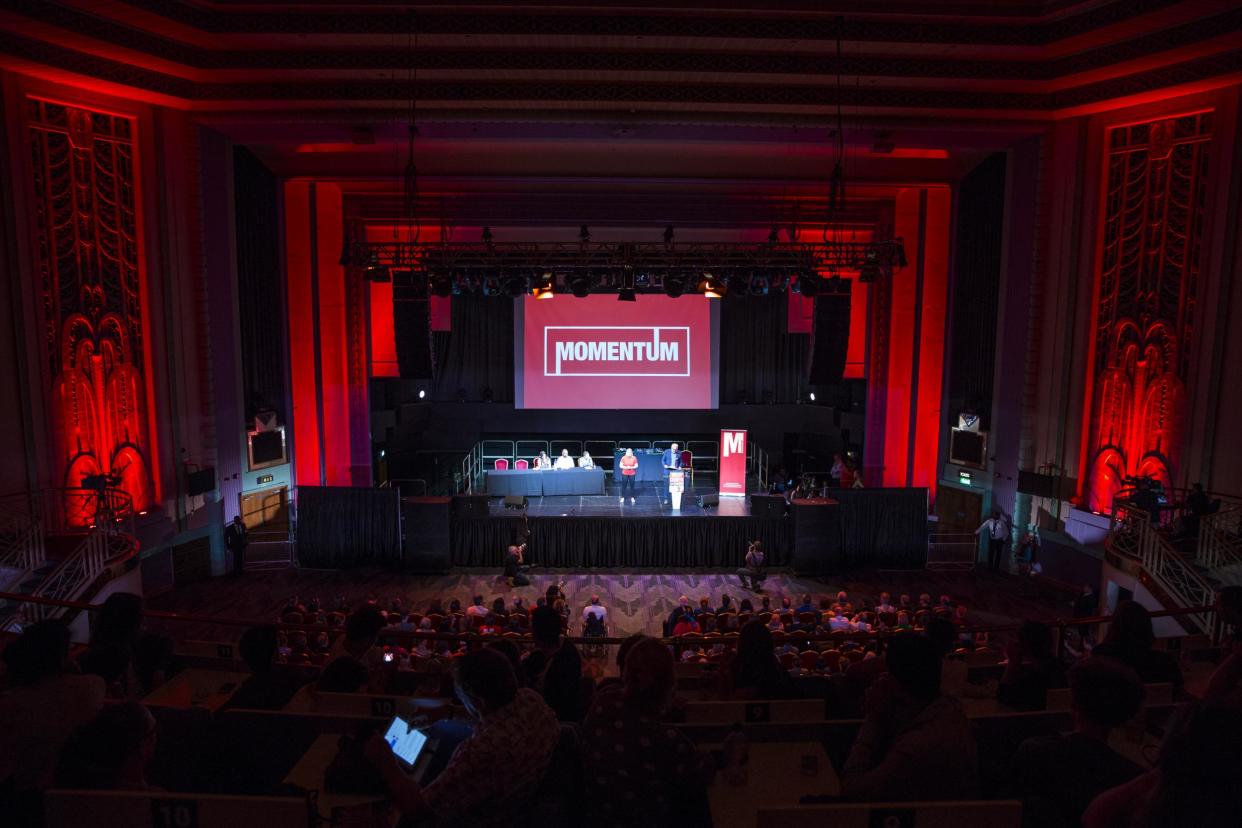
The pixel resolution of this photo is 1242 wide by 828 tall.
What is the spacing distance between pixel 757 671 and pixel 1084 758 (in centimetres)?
141

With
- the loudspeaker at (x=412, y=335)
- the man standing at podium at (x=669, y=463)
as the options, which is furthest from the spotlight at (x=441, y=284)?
the man standing at podium at (x=669, y=463)

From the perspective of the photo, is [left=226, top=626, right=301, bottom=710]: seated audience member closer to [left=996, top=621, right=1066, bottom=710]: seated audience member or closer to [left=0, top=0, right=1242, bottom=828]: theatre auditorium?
[left=0, top=0, right=1242, bottom=828]: theatre auditorium

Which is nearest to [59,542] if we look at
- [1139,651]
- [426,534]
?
[426,534]

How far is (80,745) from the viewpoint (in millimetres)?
2191

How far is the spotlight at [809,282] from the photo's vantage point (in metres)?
11.6

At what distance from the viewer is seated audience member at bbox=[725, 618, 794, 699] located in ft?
10.8

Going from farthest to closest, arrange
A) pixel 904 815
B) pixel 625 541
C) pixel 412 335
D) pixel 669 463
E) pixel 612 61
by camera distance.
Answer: pixel 669 463, pixel 412 335, pixel 625 541, pixel 612 61, pixel 904 815

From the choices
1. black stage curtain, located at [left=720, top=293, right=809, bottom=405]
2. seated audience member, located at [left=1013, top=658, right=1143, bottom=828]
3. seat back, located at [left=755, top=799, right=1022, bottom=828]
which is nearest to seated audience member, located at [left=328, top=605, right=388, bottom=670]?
seat back, located at [left=755, top=799, right=1022, bottom=828]

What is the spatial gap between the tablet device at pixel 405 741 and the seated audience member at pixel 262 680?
0.76 meters

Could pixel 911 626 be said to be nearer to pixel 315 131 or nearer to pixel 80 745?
pixel 80 745

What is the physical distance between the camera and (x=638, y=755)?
2.27 meters

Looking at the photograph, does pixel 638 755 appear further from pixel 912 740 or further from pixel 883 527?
pixel 883 527

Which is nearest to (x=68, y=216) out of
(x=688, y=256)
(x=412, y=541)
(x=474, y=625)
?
(x=412, y=541)

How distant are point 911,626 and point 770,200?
8918 millimetres
